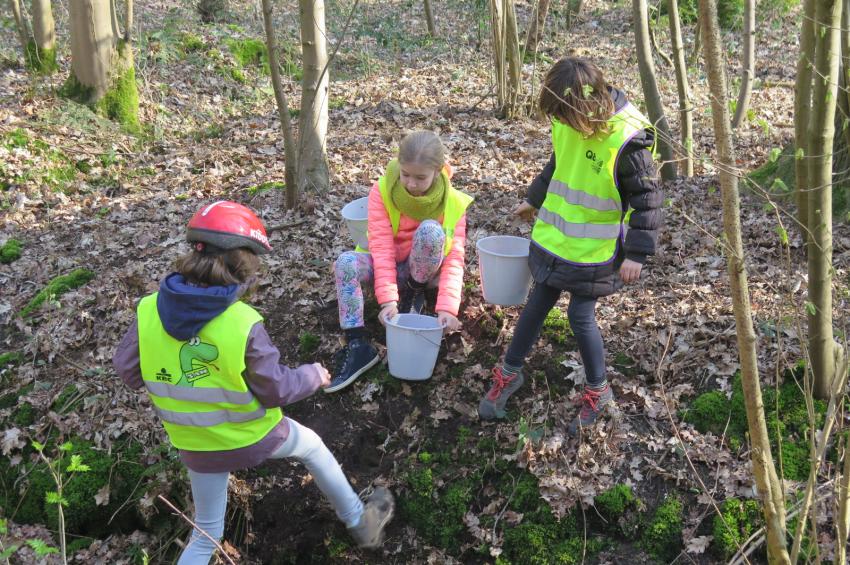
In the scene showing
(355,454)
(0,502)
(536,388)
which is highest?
(536,388)

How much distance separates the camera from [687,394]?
153 inches

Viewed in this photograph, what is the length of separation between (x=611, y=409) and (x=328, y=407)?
174 centimetres

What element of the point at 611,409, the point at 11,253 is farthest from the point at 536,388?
the point at 11,253

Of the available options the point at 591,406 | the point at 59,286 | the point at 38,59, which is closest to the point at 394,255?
the point at 591,406

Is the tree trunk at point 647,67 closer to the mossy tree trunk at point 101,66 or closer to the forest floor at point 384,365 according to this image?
the forest floor at point 384,365

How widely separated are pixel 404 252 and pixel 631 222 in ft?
5.23

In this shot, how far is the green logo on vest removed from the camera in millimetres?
2770

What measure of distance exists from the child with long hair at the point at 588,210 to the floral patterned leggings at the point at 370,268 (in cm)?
62

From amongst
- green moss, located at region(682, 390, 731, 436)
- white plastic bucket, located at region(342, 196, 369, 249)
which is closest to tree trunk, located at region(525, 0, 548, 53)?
white plastic bucket, located at region(342, 196, 369, 249)

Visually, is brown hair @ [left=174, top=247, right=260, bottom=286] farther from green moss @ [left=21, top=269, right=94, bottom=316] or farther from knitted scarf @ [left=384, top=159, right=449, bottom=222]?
green moss @ [left=21, top=269, right=94, bottom=316]

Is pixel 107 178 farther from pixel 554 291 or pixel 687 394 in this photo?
pixel 687 394

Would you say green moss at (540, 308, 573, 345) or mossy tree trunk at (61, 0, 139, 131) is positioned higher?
mossy tree trunk at (61, 0, 139, 131)

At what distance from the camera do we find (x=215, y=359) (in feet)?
9.12

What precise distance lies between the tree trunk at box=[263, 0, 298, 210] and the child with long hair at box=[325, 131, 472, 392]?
6.16 feet
